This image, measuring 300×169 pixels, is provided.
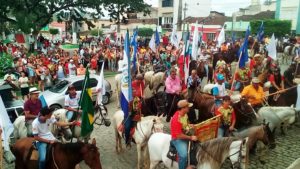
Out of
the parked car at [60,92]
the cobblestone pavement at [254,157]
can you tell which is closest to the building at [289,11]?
the parked car at [60,92]

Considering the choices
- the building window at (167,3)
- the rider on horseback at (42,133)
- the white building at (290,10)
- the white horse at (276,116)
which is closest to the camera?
the rider on horseback at (42,133)

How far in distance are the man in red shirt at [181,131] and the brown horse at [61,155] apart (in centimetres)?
170

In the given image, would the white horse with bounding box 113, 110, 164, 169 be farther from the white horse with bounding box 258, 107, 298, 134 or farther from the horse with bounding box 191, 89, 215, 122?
the white horse with bounding box 258, 107, 298, 134

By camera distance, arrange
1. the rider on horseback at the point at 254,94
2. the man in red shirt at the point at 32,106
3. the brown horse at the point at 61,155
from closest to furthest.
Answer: the brown horse at the point at 61,155 < the man in red shirt at the point at 32,106 < the rider on horseback at the point at 254,94

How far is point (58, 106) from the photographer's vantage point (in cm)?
1566

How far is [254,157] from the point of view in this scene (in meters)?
9.73

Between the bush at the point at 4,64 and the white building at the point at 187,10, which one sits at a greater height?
the white building at the point at 187,10

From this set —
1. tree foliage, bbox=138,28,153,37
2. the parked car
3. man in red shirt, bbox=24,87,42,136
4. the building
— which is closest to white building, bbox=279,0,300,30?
the building

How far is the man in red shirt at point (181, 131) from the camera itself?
7.44 meters

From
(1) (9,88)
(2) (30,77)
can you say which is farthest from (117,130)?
(2) (30,77)

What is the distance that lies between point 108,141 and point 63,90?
4963 millimetres

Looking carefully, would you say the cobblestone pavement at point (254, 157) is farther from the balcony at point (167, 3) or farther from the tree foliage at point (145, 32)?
the balcony at point (167, 3)

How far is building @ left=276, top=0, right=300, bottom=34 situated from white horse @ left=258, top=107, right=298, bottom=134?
35694mm

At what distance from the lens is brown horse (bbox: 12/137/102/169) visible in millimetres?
7410
